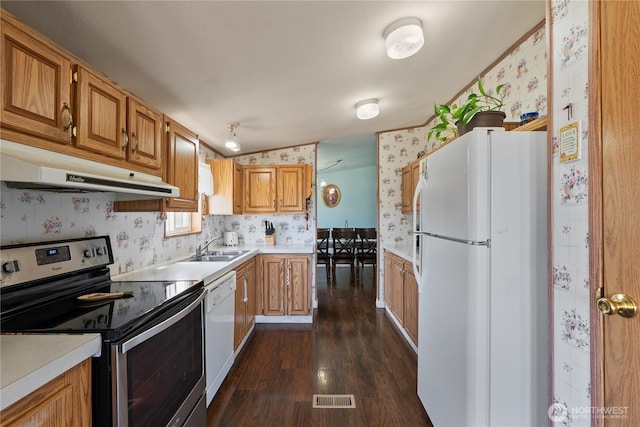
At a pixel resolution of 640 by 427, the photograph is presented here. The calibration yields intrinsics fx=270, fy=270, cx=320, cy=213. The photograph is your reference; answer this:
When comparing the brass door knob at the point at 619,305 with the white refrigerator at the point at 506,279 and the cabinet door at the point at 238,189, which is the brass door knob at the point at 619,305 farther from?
the cabinet door at the point at 238,189

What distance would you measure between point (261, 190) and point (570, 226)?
3.09 m

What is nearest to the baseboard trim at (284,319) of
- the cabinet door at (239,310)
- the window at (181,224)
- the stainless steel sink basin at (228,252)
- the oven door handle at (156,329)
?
the cabinet door at (239,310)

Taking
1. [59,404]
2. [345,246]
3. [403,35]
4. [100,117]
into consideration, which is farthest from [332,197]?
[59,404]

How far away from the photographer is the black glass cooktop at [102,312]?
3.10 ft

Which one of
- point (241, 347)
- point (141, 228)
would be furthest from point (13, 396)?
point (241, 347)

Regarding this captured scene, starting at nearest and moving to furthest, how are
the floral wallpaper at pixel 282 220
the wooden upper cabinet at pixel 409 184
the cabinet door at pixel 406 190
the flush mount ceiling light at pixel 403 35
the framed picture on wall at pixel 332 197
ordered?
the flush mount ceiling light at pixel 403 35
the wooden upper cabinet at pixel 409 184
the cabinet door at pixel 406 190
the floral wallpaper at pixel 282 220
the framed picture on wall at pixel 332 197

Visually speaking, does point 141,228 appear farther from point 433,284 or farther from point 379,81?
point 379,81

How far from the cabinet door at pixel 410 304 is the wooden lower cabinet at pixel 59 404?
2276 millimetres

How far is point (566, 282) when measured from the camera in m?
1.01

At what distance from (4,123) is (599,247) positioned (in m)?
1.94

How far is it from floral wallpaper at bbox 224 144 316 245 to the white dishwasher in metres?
1.63

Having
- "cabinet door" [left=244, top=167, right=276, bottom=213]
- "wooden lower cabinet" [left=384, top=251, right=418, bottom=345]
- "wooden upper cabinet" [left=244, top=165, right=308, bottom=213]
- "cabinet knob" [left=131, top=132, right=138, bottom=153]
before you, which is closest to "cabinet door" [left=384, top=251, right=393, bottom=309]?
"wooden lower cabinet" [left=384, top=251, right=418, bottom=345]

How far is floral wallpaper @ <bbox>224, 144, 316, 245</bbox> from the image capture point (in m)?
3.89

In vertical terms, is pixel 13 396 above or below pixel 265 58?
below
